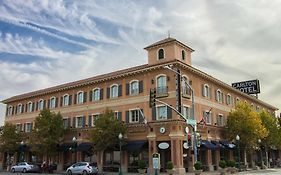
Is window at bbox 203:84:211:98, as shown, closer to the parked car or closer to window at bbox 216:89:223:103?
window at bbox 216:89:223:103

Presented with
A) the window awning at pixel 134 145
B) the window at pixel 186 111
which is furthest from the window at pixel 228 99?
the window awning at pixel 134 145

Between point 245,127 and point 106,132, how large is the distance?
19016 mm

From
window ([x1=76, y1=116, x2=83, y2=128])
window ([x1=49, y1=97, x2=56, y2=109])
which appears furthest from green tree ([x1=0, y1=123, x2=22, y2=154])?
window ([x1=76, y1=116, x2=83, y2=128])

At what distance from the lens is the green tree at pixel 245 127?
43562mm

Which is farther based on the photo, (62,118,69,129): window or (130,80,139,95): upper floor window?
(62,118,69,129): window

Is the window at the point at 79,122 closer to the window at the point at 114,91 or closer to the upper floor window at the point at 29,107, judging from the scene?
the window at the point at 114,91

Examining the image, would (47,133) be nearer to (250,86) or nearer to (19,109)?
(19,109)

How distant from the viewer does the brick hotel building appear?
122 feet

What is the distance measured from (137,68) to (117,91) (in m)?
4.27

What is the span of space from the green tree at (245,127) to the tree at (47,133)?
2395 centimetres

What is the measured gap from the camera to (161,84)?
38500 millimetres

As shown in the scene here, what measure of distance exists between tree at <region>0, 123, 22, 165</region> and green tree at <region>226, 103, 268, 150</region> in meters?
33.3

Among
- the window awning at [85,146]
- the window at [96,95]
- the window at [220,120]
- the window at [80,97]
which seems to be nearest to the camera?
the window awning at [85,146]

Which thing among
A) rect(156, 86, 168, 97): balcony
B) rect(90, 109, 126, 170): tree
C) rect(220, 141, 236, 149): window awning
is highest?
rect(156, 86, 168, 97): balcony
